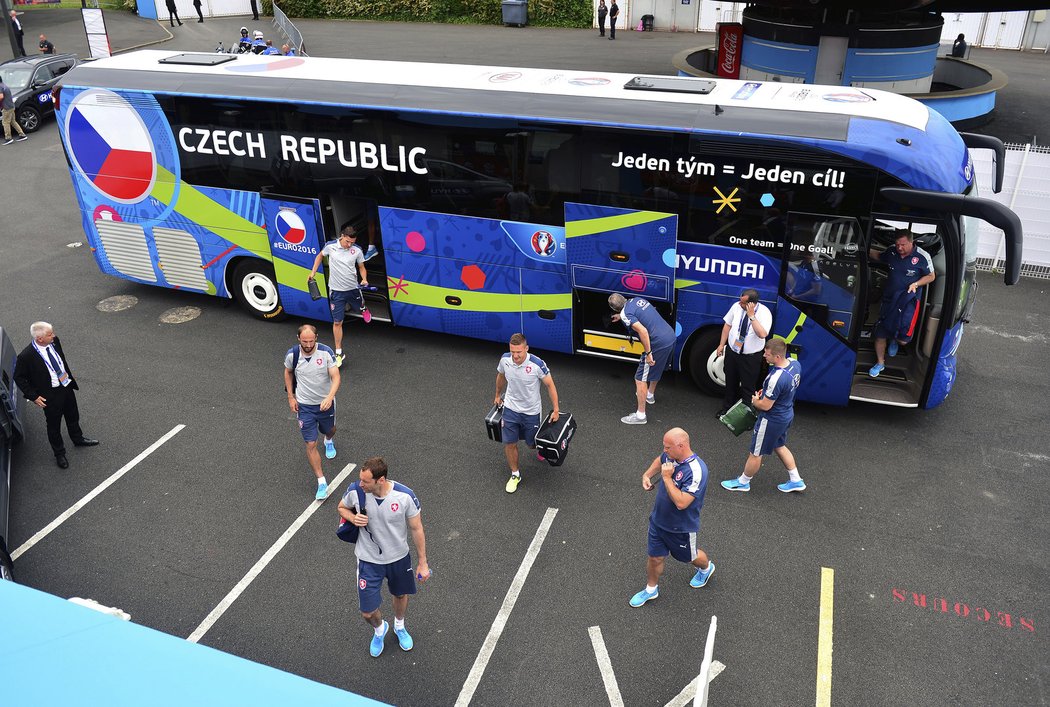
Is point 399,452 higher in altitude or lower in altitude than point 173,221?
lower

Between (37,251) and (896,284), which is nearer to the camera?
(896,284)

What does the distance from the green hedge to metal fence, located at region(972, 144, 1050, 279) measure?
84.4 feet

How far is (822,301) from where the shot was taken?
28.8 ft

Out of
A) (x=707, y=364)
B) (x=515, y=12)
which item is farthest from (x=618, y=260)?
(x=515, y=12)

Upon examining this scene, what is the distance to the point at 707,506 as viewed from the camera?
313 inches

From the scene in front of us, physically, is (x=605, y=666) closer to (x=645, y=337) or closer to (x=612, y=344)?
(x=645, y=337)

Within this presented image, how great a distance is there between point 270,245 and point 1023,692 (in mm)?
10091

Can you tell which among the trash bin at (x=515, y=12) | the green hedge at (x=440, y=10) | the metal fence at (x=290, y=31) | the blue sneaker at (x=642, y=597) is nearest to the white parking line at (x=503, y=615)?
the blue sneaker at (x=642, y=597)

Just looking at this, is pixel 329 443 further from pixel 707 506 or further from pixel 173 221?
pixel 173 221

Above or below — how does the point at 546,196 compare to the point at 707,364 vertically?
above

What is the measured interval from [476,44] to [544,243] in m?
24.7

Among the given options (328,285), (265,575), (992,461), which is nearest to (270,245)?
(328,285)

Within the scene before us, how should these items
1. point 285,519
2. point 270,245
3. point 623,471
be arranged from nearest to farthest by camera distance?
point 285,519 → point 623,471 → point 270,245

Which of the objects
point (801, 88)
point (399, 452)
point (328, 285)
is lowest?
point (399, 452)
